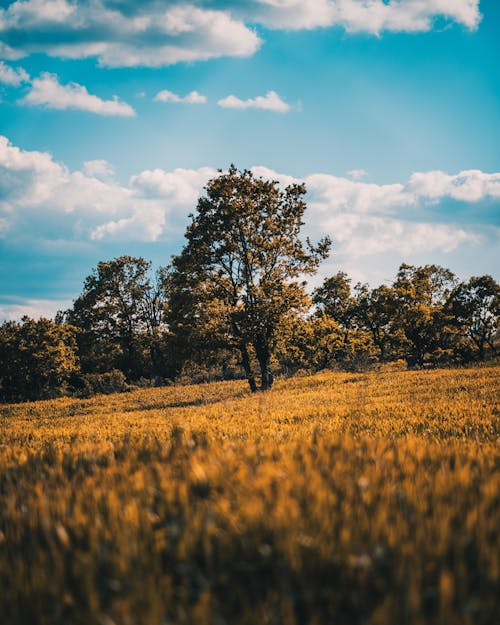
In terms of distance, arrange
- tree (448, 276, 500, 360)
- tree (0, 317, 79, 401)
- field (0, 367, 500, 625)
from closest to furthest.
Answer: field (0, 367, 500, 625), tree (448, 276, 500, 360), tree (0, 317, 79, 401)

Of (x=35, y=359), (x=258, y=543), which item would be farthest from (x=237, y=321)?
(x=35, y=359)

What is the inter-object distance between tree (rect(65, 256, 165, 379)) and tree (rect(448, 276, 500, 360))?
32.4 m

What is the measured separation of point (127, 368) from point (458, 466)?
55935mm

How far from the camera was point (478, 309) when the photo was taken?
38.0m

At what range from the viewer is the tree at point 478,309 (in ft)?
123

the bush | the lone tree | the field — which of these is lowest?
the bush

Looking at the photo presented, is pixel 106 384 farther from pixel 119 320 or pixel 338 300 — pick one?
pixel 338 300

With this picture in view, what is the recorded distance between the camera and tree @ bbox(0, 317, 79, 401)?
47750mm

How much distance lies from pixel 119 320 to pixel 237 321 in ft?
105

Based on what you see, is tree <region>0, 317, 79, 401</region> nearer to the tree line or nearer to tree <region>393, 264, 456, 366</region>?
the tree line

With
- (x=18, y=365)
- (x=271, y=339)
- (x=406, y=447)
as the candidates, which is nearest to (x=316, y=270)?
(x=271, y=339)

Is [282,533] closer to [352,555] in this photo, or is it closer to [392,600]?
[352,555]

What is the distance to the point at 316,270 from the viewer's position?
1031 inches

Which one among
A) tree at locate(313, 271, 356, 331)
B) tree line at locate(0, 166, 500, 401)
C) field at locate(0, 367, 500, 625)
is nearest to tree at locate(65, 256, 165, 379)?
tree line at locate(0, 166, 500, 401)
